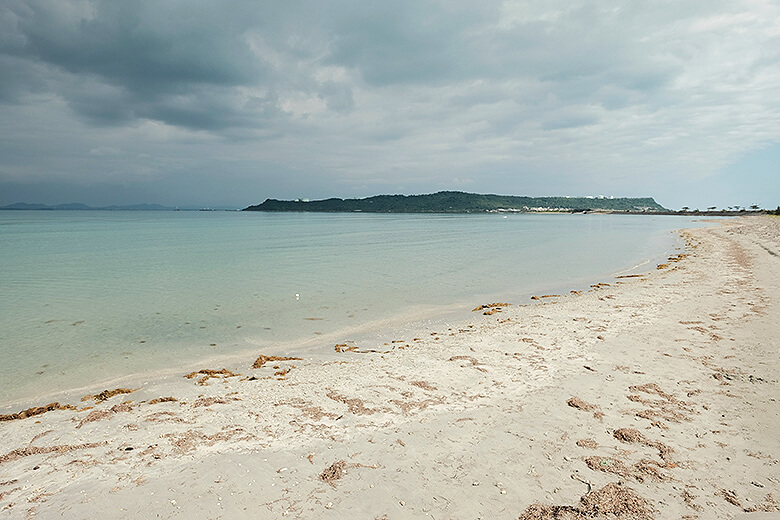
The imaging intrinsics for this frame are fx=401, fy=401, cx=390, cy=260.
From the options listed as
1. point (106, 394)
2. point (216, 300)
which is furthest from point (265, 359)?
point (216, 300)

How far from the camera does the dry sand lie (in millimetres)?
4195

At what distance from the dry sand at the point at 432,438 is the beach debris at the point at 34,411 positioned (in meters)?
0.12

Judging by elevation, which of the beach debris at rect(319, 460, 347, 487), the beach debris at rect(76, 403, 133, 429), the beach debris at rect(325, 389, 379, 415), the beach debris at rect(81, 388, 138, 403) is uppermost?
the beach debris at rect(319, 460, 347, 487)

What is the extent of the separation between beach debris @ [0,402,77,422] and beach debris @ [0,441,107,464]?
1.54 metres

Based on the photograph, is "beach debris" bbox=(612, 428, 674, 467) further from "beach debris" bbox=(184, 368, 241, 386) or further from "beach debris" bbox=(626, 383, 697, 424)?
"beach debris" bbox=(184, 368, 241, 386)

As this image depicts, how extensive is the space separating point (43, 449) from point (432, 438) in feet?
16.9

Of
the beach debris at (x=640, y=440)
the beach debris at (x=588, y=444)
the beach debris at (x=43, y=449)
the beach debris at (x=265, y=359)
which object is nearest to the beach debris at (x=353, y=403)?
the beach debris at (x=265, y=359)

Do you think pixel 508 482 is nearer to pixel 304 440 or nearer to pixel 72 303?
pixel 304 440

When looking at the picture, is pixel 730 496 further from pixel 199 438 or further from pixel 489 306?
pixel 489 306

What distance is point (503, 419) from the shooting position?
19.5 ft

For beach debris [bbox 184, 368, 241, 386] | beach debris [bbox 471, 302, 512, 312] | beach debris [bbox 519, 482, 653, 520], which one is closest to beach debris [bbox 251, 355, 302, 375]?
Answer: beach debris [bbox 184, 368, 241, 386]

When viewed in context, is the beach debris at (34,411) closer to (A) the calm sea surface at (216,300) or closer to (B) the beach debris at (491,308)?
(A) the calm sea surface at (216,300)

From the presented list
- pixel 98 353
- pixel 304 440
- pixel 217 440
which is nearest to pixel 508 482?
pixel 304 440

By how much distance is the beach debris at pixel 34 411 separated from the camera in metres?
6.48
